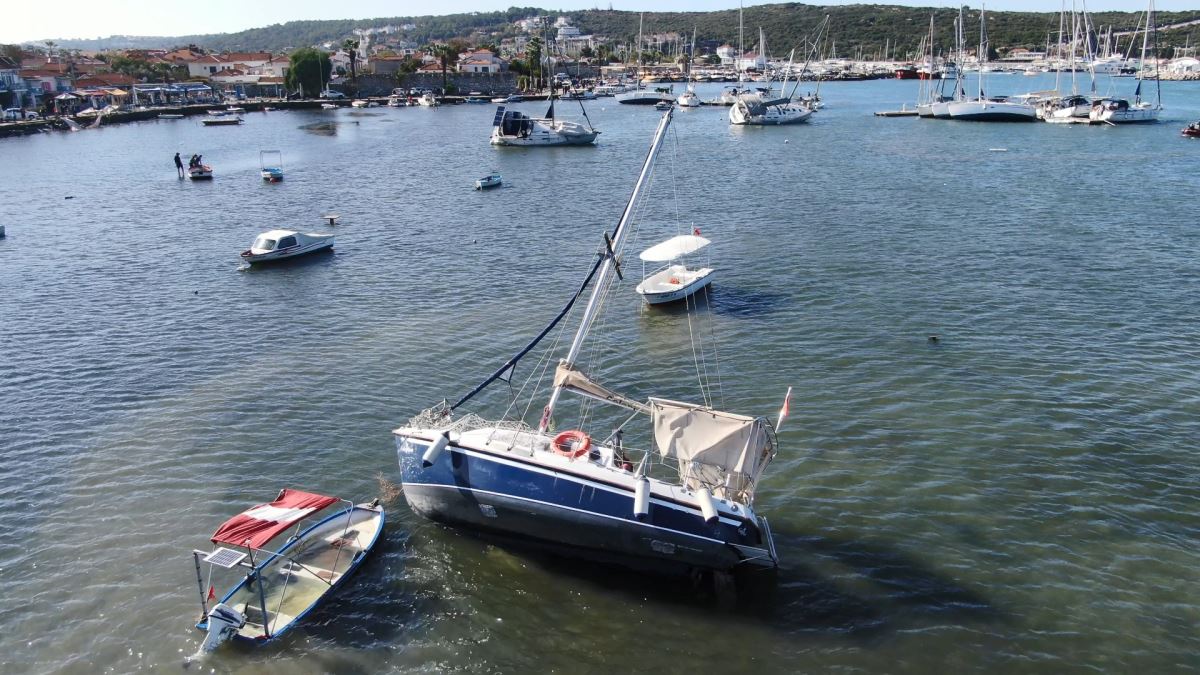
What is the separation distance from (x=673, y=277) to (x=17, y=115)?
17518 cm

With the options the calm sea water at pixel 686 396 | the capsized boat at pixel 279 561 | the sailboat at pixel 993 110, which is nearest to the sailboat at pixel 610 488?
the calm sea water at pixel 686 396

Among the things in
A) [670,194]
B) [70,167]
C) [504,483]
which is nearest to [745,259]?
[670,194]

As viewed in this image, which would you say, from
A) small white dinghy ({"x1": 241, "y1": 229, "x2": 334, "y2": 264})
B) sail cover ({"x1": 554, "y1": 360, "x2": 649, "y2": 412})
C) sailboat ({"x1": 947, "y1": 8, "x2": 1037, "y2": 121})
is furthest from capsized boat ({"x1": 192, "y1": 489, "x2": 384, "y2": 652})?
sailboat ({"x1": 947, "y1": 8, "x2": 1037, "y2": 121})

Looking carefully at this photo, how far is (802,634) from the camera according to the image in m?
20.4

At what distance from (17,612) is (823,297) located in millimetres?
38701

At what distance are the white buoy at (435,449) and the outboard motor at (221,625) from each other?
602cm

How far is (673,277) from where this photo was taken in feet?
152

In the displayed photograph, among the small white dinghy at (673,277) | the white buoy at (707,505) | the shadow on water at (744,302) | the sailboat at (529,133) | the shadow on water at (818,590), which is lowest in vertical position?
the shadow on water at (818,590)

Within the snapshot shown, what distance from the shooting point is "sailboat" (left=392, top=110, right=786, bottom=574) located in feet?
69.6

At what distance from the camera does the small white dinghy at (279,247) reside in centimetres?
5600

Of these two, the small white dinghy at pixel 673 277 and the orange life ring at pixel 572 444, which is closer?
the orange life ring at pixel 572 444

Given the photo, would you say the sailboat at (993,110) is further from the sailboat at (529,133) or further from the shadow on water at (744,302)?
the shadow on water at (744,302)

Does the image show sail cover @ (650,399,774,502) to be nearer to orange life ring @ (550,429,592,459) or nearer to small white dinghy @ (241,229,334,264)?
orange life ring @ (550,429,592,459)

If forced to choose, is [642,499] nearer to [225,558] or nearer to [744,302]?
[225,558]
